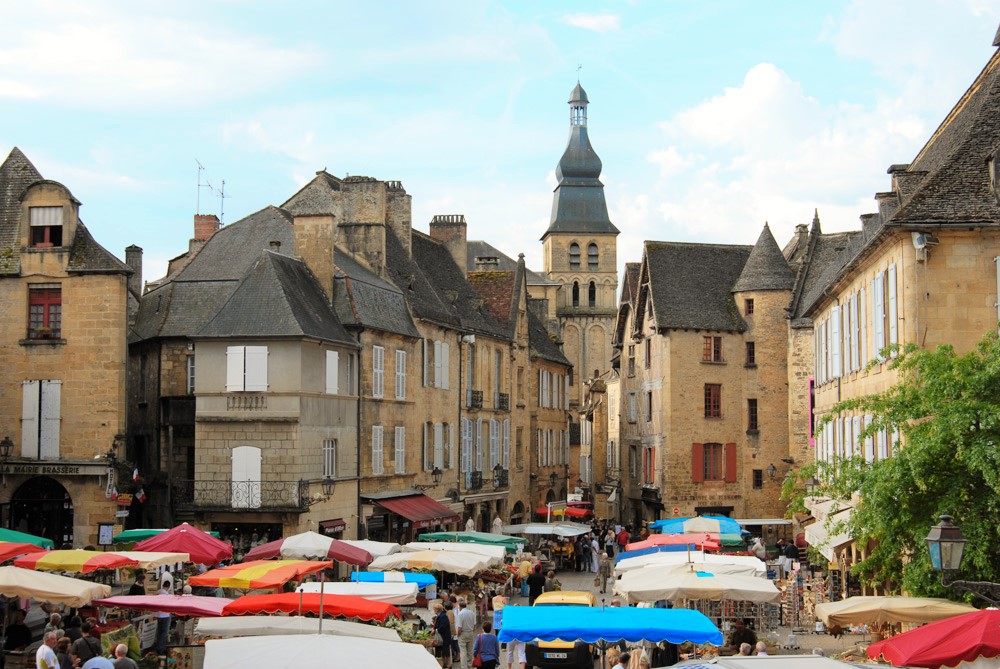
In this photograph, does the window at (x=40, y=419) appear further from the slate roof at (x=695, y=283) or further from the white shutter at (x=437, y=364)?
the slate roof at (x=695, y=283)

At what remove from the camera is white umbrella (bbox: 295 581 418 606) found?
1911 centimetres

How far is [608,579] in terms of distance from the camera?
3775cm

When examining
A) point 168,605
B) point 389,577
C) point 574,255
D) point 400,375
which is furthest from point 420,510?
point 574,255

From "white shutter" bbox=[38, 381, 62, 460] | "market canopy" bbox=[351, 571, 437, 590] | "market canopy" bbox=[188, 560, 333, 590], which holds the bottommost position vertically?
"market canopy" bbox=[351, 571, 437, 590]

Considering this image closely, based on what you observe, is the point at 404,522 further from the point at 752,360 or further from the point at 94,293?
the point at 752,360

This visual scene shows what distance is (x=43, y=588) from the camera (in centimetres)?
1752

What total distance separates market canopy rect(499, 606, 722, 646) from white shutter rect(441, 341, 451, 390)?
86.1 feet

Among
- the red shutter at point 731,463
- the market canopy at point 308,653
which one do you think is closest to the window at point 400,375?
the red shutter at point 731,463

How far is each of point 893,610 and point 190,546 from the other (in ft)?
39.0

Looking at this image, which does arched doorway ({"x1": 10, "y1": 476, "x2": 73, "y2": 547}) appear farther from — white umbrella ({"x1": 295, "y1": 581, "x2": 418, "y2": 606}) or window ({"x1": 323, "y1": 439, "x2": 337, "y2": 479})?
white umbrella ({"x1": 295, "y1": 581, "x2": 418, "y2": 606})

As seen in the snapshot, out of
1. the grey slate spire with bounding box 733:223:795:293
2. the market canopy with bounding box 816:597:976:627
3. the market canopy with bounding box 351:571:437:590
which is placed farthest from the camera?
the grey slate spire with bounding box 733:223:795:293

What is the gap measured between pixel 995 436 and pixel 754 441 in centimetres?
3083

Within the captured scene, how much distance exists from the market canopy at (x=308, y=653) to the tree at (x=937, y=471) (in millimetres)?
8408

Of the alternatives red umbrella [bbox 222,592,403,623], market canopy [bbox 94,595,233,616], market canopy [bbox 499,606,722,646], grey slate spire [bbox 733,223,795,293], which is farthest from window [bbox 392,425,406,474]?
market canopy [bbox 499,606,722,646]
